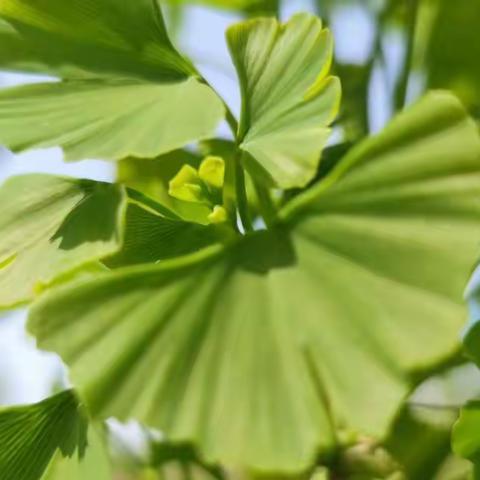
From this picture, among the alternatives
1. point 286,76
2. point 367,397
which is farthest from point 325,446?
point 286,76

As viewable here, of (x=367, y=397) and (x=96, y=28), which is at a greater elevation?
(x=96, y=28)

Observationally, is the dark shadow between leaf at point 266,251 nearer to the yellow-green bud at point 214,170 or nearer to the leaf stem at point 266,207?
the leaf stem at point 266,207

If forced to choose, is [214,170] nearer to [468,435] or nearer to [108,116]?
[108,116]

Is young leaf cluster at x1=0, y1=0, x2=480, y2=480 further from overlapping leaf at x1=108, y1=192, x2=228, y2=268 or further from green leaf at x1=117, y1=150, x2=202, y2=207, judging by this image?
green leaf at x1=117, y1=150, x2=202, y2=207

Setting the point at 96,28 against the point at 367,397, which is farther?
the point at 96,28

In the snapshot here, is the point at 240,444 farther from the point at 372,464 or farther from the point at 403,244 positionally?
the point at 372,464

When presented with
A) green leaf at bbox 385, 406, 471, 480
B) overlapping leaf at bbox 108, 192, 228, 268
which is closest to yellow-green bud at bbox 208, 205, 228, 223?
overlapping leaf at bbox 108, 192, 228, 268

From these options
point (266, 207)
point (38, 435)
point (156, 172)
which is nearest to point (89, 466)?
point (38, 435)
